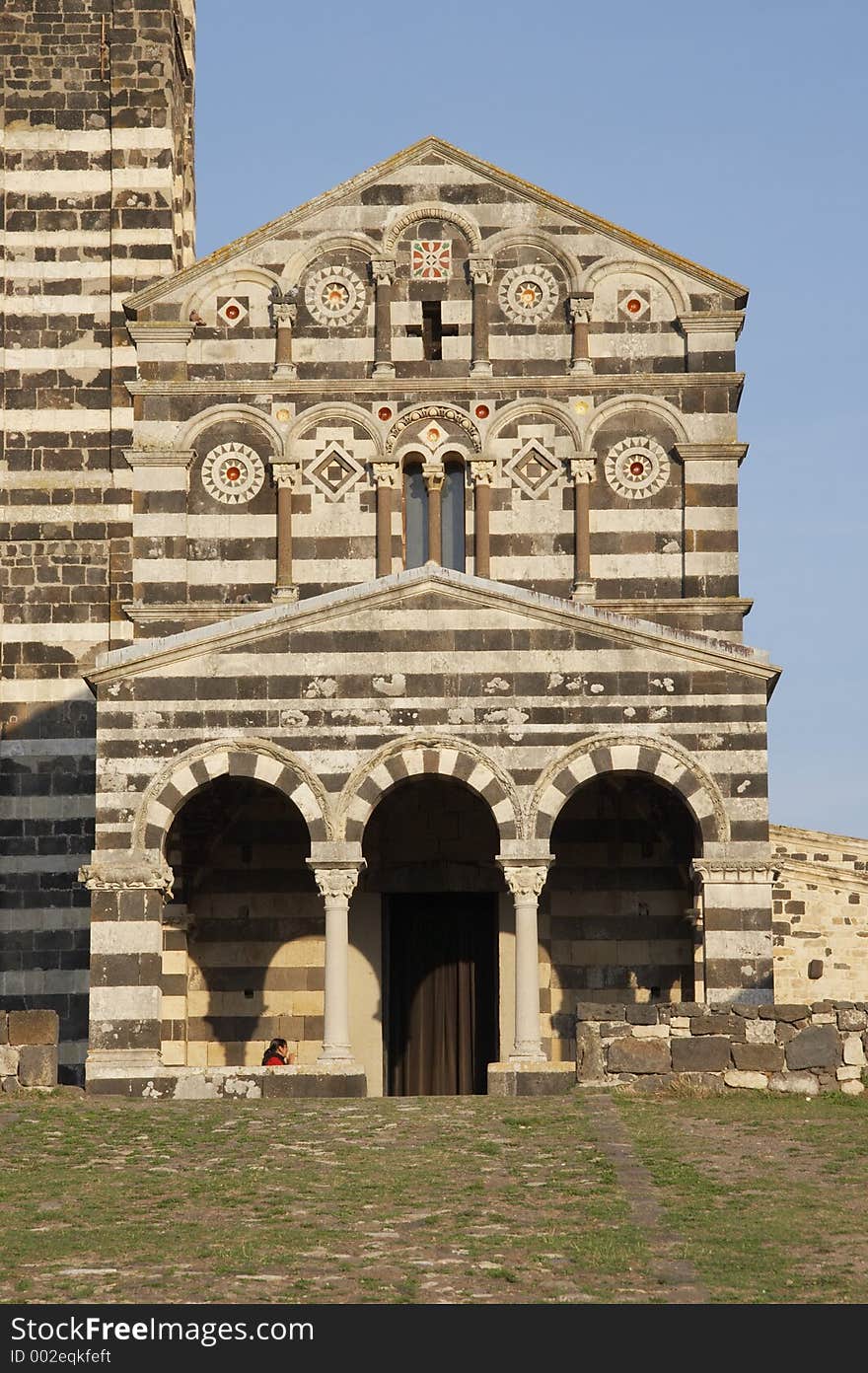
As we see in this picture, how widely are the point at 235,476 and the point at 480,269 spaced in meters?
4.54

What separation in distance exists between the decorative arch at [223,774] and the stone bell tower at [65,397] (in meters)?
6.22

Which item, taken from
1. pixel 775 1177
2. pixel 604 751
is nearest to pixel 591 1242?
pixel 775 1177

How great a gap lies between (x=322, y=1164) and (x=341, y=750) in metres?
8.79

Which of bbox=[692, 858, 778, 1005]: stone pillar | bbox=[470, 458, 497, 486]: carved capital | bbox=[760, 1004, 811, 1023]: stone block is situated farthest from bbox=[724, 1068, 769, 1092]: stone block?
bbox=[470, 458, 497, 486]: carved capital

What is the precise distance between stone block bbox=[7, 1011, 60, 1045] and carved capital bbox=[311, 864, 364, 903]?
11.8 feet

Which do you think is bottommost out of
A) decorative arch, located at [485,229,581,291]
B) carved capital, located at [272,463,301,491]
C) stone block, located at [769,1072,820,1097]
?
stone block, located at [769,1072,820,1097]

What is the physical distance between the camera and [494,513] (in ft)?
115

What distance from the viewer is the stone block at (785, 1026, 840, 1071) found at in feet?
87.3

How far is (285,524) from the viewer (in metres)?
34.9

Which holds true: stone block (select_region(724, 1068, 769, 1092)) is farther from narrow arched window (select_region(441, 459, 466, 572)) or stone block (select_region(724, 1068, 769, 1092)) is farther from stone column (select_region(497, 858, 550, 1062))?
narrow arched window (select_region(441, 459, 466, 572))

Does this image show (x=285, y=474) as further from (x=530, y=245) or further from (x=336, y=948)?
(x=336, y=948)

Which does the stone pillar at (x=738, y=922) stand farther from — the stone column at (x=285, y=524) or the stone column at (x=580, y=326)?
the stone column at (x=580, y=326)

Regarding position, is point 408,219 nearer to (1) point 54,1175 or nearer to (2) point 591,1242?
(1) point 54,1175

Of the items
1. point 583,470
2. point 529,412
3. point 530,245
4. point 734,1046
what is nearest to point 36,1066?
point 734,1046
